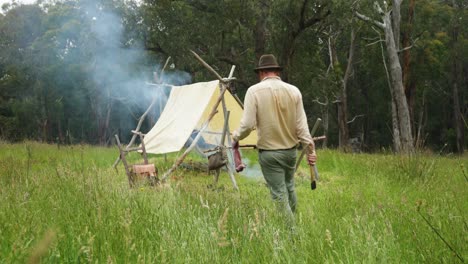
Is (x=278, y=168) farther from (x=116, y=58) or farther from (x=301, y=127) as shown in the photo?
A: (x=116, y=58)

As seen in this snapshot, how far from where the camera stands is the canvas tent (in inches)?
354

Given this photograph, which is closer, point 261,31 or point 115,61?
point 261,31

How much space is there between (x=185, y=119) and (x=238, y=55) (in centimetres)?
1370

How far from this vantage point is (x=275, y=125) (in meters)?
4.55

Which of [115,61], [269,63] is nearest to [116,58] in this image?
[115,61]

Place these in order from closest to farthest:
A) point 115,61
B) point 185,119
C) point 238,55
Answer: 1. point 185,119
2. point 238,55
3. point 115,61

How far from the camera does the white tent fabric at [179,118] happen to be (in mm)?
8959

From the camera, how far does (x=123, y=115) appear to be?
125 feet

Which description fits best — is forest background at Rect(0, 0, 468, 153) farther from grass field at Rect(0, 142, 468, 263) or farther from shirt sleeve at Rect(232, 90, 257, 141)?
grass field at Rect(0, 142, 468, 263)

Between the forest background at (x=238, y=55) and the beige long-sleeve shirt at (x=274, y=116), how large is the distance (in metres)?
6.57

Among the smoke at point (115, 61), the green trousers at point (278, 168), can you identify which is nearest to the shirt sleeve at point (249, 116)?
the green trousers at point (278, 168)

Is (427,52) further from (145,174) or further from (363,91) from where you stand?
(145,174)

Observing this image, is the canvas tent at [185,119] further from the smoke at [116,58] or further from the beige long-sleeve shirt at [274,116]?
the smoke at [116,58]

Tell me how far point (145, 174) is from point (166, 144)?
216 centimetres
